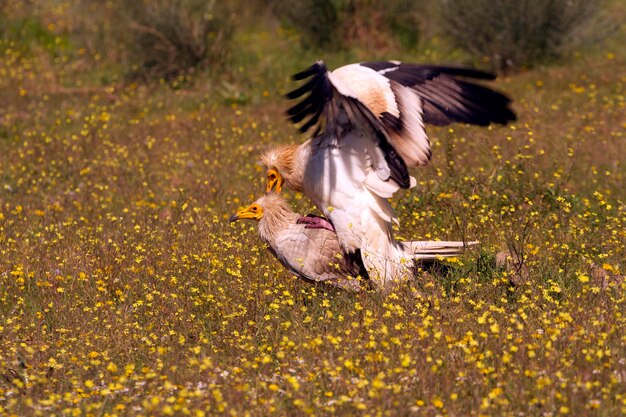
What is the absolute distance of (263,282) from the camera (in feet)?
22.2

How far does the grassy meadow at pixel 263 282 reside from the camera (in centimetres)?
475

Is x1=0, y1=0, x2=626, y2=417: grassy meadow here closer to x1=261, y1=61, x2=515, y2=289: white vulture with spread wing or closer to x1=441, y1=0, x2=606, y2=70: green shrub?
x1=261, y1=61, x2=515, y2=289: white vulture with spread wing

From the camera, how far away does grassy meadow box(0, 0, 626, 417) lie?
15.6ft

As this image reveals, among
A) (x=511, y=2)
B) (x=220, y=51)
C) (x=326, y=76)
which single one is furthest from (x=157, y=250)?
(x=511, y=2)

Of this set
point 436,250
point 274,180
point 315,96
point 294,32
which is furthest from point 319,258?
point 294,32

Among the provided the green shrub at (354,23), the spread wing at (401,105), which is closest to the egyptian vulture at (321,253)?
the spread wing at (401,105)

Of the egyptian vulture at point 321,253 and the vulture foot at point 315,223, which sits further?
the vulture foot at point 315,223

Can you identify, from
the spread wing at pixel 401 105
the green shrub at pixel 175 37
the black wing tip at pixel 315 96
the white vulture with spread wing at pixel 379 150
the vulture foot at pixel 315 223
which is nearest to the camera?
the black wing tip at pixel 315 96

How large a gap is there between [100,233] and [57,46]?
767cm

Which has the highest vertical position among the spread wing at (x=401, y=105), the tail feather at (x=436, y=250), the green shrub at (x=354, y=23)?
the spread wing at (x=401, y=105)

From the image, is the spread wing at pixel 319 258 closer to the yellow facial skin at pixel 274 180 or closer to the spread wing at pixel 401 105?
the yellow facial skin at pixel 274 180

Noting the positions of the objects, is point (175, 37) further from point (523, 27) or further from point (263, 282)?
point (263, 282)

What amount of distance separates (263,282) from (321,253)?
54cm

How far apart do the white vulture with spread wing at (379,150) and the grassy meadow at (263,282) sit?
387mm
